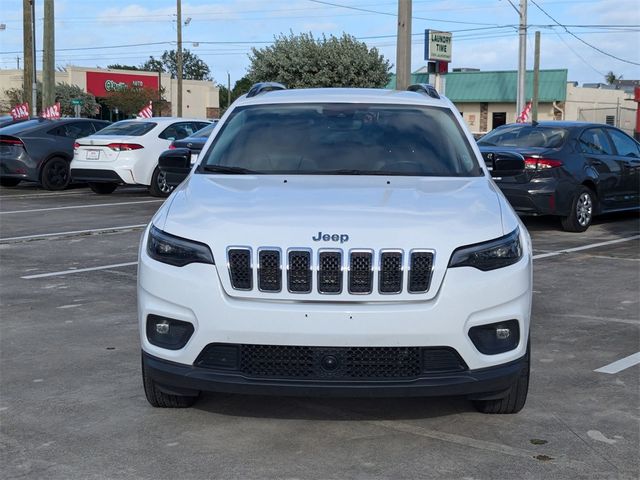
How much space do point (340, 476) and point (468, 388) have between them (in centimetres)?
70

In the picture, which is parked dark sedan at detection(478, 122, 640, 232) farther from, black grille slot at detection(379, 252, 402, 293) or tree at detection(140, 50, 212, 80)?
tree at detection(140, 50, 212, 80)

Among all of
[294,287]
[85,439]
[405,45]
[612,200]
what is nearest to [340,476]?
[294,287]

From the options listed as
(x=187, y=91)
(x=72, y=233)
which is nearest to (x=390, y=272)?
(x=72, y=233)

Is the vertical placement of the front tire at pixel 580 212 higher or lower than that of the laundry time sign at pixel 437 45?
lower

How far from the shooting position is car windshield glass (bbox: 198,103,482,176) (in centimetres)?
541

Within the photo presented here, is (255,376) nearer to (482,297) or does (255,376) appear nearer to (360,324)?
(360,324)

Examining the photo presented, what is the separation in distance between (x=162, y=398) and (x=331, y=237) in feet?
4.30

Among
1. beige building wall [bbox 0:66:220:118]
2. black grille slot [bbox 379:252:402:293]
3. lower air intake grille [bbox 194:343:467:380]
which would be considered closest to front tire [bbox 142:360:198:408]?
lower air intake grille [bbox 194:343:467:380]

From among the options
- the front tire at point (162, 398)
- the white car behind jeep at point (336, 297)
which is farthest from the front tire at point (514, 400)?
the front tire at point (162, 398)

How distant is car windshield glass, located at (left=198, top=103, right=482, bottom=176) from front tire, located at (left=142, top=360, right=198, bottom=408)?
1.37m

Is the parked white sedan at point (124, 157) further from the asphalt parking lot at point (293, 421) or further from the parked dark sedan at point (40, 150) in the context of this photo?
the asphalt parking lot at point (293, 421)

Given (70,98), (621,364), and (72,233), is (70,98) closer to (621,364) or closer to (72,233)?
(72,233)

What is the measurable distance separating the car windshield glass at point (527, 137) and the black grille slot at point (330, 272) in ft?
29.0

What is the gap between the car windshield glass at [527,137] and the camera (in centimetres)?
1241
